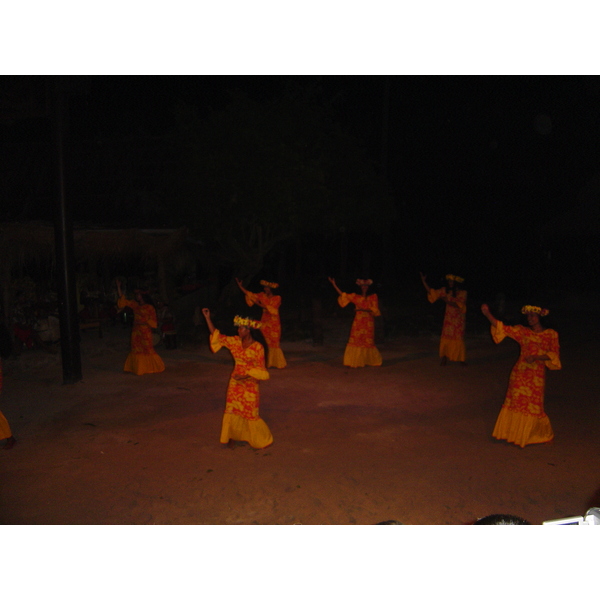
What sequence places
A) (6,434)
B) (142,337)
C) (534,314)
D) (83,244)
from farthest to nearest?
(83,244), (142,337), (6,434), (534,314)

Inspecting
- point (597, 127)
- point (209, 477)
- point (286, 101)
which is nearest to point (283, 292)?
point (286, 101)

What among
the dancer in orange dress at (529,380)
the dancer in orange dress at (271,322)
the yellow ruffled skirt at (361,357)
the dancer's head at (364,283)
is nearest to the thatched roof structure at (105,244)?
the dancer in orange dress at (271,322)

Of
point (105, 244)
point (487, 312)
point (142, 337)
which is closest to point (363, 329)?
point (142, 337)

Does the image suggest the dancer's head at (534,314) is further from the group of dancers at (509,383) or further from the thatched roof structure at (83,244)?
the thatched roof structure at (83,244)

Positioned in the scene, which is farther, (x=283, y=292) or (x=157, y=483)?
(x=283, y=292)

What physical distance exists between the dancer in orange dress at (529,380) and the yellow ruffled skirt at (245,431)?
273 centimetres

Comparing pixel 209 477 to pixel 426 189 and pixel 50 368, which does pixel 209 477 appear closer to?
pixel 50 368

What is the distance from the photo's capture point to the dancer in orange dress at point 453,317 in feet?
30.4

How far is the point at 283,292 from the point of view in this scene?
2080cm

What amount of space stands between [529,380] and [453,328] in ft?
12.5

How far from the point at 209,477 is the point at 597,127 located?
2161 cm

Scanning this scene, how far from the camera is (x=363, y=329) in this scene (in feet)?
31.6

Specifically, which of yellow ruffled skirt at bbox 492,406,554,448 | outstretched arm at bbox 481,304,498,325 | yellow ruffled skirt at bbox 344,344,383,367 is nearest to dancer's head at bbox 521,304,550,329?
outstretched arm at bbox 481,304,498,325

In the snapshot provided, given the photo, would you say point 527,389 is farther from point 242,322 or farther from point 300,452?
point 242,322
